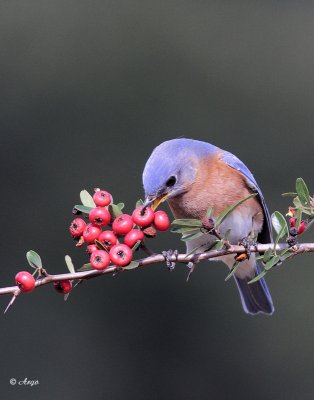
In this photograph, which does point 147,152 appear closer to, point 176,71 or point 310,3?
point 176,71

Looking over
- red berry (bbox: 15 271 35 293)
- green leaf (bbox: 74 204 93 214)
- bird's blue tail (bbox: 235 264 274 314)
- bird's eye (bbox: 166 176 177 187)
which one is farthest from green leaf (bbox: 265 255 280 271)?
bird's blue tail (bbox: 235 264 274 314)

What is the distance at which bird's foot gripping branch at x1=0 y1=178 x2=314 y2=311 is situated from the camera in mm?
2586

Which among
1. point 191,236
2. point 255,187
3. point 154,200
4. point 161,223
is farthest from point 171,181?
point 191,236

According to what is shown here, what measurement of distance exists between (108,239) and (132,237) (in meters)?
0.07

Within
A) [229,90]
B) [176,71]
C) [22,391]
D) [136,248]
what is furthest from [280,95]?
[136,248]

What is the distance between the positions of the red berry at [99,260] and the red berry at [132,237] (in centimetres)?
9

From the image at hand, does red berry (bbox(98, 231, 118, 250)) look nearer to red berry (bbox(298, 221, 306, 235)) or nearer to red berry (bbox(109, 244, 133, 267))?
red berry (bbox(109, 244, 133, 267))

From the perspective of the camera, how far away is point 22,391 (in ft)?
19.8

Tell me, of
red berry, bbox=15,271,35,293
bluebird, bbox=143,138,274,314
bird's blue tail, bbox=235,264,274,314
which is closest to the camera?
red berry, bbox=15,271,35,293

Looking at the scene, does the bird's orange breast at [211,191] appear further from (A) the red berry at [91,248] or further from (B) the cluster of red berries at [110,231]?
(A) the red berry at [91,248]

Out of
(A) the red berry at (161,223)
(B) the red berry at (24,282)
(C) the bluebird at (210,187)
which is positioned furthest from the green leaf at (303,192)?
(C) the bluebird at (210,187)

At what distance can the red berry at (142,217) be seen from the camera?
9.09 feet

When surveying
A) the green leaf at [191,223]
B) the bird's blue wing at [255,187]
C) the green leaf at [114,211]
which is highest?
the green leaf at [114,211]
